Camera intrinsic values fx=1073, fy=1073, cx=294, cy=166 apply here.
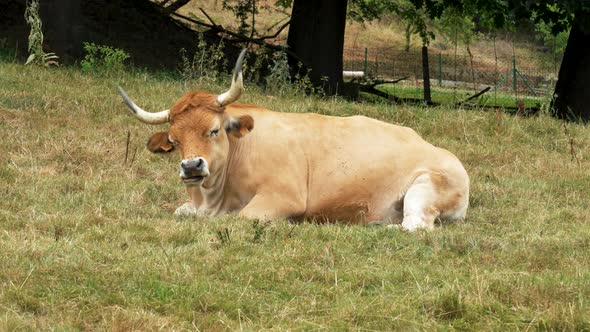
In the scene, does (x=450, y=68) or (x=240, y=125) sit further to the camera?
(x=450, y=68)

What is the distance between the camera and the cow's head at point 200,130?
27.8 feet

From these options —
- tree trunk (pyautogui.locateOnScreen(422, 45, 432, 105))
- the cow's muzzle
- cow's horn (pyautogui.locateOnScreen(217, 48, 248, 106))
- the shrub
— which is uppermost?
cow's horn (pyautogui.locateOnScreen(217, 48, 248, 106))

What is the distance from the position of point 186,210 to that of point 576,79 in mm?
11411

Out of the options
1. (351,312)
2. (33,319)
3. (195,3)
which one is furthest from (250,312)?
(195,3)

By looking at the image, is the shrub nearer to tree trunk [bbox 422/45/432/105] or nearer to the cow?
the cow

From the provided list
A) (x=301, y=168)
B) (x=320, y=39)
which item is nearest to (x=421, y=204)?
(x=301, y=168)

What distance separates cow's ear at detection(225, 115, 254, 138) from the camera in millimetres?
8984

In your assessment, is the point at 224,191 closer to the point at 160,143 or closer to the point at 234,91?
the point at 160,143

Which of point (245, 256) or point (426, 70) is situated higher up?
point (245, 256)

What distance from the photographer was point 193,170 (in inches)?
329

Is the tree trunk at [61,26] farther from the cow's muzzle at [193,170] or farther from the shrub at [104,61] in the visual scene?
the cow's muzzle at [193,170]

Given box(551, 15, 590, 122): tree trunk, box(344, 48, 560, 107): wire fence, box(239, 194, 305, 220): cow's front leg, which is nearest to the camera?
box(239, 194, 305, 220): cow's front leg

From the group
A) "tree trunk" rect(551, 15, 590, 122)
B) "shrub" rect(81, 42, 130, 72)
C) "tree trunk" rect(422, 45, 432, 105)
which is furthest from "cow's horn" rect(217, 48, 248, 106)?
"tree trunk" rect(422, 45, 432, 105)

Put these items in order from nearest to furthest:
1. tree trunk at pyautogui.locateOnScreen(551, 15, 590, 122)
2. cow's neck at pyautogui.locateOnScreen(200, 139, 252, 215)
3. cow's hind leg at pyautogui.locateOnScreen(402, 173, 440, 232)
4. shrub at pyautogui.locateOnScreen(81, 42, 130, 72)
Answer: cow's hind leg at pyautogui.locateOnScreen(402, 173, 440, 232) → cow's neck at pyautogui.locateOnScreen(200, 139, 252, 215) → shrub at pyautogui.locateOnScreen(81, 42, 130, 72) → tree trunk at pyautogui.locateOnScreen(551, 15, 590, 122)
